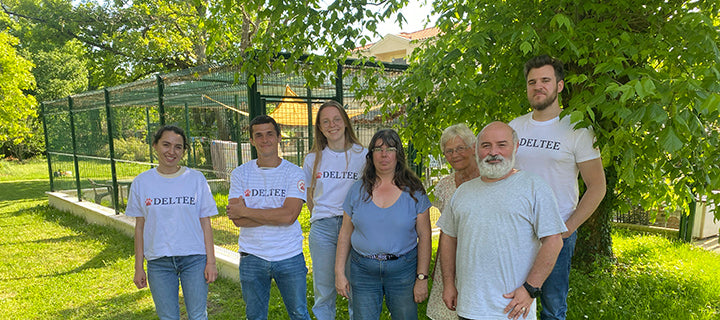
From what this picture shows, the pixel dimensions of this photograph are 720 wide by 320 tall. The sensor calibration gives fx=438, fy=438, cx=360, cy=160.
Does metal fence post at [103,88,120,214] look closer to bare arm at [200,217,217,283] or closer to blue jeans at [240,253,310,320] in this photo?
bare arm at [200,217,217,283]

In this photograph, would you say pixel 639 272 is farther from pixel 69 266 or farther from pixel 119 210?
pixel 119 210

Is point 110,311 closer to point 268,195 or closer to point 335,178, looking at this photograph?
point 268,195

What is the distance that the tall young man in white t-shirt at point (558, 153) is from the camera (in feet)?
7.95

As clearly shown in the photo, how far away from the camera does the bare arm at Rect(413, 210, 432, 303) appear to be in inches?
99.3

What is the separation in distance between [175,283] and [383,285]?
1.45 m

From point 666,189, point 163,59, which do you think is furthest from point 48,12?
point 666,189

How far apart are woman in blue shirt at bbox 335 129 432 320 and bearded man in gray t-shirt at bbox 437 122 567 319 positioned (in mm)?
404

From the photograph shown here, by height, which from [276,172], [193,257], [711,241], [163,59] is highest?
[163,59]

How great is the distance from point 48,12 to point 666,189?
77.4ft

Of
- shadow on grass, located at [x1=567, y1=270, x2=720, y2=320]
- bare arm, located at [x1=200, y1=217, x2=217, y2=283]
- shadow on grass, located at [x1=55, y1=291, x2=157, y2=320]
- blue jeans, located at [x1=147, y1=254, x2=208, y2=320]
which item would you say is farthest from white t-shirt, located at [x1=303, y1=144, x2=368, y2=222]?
shadow on grass, located at [x1=55, y1=291, x2=157, y2=320]

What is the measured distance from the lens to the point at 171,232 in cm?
290

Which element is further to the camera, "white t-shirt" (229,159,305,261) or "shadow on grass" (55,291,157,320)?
"shadow on grass" (55,291,157,320)

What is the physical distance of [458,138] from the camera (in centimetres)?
262

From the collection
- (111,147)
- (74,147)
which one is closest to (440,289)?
(111,147)
